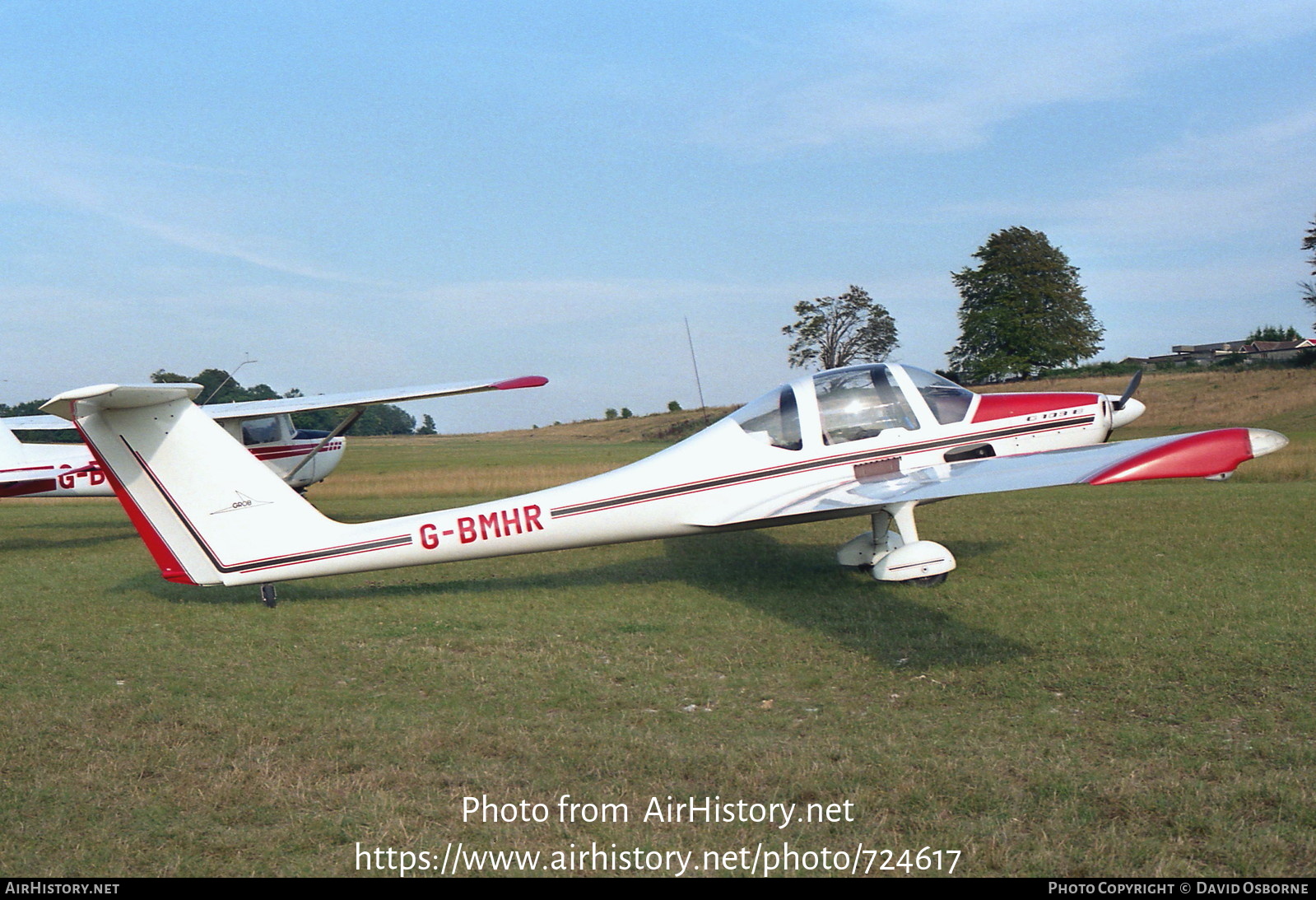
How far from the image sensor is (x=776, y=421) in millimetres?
9461

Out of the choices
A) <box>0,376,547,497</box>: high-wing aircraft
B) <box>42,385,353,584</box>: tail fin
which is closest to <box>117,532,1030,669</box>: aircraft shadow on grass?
<box>42,385,353,584</box>: tail fin

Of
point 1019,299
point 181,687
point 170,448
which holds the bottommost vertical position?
point 181,687

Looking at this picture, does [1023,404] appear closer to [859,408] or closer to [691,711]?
[859,408]

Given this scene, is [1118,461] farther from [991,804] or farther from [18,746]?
[18,746]

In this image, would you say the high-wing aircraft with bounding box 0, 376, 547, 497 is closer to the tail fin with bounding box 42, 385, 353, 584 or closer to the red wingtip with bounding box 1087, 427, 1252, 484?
the tail fin with bounding box 42, 385, 353, 584

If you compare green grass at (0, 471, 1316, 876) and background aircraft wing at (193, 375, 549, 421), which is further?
background aircraft wing at (193, 375, 549, 421)

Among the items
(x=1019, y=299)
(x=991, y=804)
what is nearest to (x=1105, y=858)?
(x=991, y=804)

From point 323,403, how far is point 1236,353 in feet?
183

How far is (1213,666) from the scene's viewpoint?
19.8ft

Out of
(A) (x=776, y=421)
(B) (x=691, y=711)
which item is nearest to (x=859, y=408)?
(A) (x=776, y=421)

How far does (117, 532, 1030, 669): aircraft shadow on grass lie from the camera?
699cm

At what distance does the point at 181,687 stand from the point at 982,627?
239 inches

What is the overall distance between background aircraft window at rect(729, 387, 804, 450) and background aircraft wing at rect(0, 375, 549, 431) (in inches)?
180

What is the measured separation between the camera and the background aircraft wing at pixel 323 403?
520 inches
